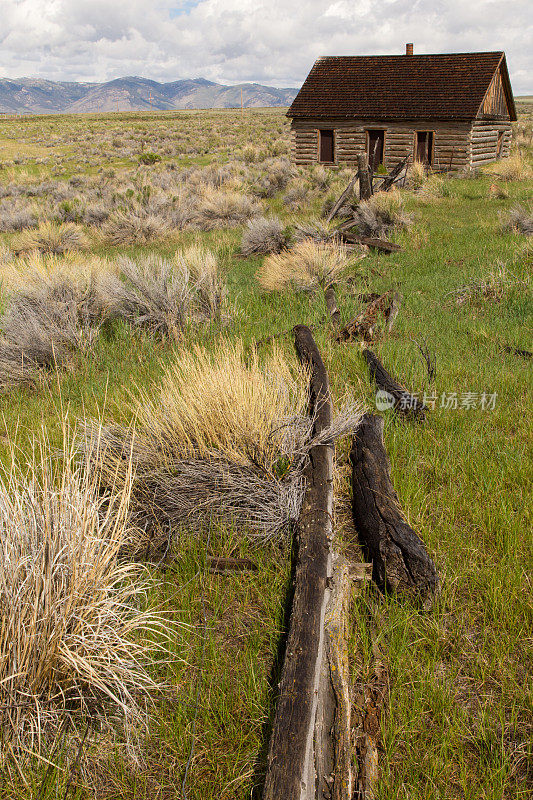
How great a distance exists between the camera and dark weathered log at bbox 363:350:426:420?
4.12m

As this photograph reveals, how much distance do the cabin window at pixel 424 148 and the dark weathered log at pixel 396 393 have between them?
21118mm

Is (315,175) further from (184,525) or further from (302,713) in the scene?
(302,713)

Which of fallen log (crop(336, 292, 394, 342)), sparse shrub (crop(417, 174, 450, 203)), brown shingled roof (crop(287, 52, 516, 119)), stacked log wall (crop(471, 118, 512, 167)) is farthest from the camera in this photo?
stacked log wall (crop(471, 118, 512, 167))

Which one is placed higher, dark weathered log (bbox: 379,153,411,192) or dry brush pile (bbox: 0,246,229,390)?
dark weathered log (bbox: 379,153,411,192)

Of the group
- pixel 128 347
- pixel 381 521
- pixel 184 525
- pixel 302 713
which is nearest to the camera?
pixel 302 713

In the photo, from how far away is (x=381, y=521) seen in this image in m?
2.86

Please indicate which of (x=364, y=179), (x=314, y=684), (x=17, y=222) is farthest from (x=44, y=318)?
(x=17, y=222)

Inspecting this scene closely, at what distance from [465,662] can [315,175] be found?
814 inches

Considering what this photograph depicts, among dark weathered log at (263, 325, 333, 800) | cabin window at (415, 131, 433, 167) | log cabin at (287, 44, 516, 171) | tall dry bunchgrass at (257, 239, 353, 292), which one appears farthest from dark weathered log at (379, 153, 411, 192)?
dark weathered log at (263, 325, 333, 800)

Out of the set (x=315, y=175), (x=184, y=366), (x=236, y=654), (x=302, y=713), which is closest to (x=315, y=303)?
(x=184, y=366)

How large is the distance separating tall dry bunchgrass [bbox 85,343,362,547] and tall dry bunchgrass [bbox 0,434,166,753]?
79cm

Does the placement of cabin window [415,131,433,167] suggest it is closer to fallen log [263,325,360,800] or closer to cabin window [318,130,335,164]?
cabin window [318,130,335,164]

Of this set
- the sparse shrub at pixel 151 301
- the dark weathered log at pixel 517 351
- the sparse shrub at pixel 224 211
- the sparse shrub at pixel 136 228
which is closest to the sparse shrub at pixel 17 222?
the sparse shrub at pixel 136 228

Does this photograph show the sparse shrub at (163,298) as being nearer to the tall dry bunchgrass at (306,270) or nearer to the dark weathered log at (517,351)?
the tall dry bunchgrass at (306,270)
